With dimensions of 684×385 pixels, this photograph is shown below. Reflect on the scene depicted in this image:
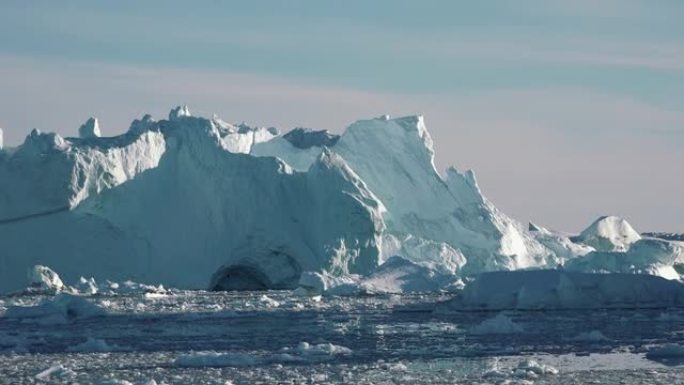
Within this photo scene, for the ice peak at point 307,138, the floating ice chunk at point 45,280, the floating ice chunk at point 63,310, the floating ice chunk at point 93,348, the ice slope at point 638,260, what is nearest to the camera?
the floating ice chunk at point 93,348

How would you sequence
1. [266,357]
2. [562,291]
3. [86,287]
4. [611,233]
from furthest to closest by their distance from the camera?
1. [611,233]
2. [86,287]
3. [562,291]
4. [266,357]

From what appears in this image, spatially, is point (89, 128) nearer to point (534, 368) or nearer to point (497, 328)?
point (497, 328)

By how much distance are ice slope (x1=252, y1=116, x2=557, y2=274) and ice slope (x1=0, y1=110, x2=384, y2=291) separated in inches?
180

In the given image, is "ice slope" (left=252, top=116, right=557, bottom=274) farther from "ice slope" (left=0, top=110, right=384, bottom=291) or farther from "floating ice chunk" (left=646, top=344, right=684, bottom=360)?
"floating ice chunk" (left=646, top=344, right=684, bottom=360)

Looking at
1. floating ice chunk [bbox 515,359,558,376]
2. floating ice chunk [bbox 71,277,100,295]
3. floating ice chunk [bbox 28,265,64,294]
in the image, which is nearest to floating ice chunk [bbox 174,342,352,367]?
floating ice chunk [bbox 515,359,558,376]

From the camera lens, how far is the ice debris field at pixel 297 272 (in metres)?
12.7

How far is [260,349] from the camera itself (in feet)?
46.3

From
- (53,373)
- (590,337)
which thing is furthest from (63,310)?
(590,337)

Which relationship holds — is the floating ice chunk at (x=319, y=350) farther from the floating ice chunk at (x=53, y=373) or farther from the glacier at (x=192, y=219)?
the glacier at (x=192, y=219)

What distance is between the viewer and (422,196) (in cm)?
3425

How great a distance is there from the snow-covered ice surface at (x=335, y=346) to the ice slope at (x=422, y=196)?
11084 mm

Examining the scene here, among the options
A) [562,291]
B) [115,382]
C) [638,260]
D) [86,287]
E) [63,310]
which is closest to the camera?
[115,382]

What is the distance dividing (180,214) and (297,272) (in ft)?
10.1

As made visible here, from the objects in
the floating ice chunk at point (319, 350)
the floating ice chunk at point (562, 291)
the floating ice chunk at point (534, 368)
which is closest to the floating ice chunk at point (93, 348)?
the floating ice chunk at point (319, 350)
